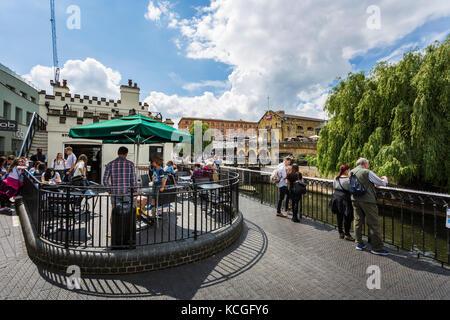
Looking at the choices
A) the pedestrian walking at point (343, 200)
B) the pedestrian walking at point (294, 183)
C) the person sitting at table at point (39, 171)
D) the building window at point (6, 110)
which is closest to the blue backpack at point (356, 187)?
the pedestrian walking at point (343, 200)

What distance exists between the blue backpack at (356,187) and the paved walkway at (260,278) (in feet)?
4.21

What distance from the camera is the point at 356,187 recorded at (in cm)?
434

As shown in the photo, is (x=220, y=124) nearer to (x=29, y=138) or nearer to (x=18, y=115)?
(x=18, y=115)

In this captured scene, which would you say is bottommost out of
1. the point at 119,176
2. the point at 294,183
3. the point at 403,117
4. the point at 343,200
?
the point at 343,200

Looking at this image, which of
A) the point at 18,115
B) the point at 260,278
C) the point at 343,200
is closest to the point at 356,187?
the point at 343,200

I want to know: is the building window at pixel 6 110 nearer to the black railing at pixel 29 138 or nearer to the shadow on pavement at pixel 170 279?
the black railing at pixel 29 138

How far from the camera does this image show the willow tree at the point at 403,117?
31.1 feet

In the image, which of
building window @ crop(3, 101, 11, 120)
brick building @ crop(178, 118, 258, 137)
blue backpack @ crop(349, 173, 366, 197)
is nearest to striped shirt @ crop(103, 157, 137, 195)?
blue backpack @ crop(349, 173, 366, 197)

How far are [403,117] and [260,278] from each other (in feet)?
38.5

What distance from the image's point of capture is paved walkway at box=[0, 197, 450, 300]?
2.96m

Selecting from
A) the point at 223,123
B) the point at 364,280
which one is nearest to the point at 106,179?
the point at 364,280
